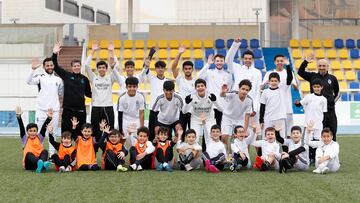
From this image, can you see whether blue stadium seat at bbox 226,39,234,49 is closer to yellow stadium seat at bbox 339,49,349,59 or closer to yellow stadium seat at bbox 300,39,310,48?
yellow stadium seat at bbox 300,39,310,48

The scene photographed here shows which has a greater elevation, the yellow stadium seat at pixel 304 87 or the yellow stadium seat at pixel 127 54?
the yellow stadium seat at pixel 127 54

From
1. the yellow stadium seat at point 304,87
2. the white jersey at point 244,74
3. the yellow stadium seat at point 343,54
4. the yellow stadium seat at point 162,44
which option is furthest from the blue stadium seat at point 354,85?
the white jersey at point 244,74

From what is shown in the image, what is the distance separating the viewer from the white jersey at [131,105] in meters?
8.77

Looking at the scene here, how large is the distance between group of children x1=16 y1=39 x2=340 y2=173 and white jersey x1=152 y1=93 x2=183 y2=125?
0.05ft

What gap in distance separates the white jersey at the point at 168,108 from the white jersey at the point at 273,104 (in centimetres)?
128

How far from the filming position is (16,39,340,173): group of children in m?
7.96

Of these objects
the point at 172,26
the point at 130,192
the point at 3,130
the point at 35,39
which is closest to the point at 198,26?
the point at 172,26

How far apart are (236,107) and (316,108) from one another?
1183mm

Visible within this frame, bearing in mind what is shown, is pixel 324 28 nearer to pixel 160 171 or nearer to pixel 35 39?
pixel 35 39

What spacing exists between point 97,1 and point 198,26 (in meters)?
15.4

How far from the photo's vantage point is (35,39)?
67.0 ft

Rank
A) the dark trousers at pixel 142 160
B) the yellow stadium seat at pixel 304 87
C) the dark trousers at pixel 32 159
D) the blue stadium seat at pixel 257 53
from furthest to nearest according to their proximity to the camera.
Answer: the blue stadium seat at pixel 257 53 < the yellow stadium seat at pixel 304 87 < the dark trousers at pixel 142 160 < the dark trousers at pixel 32 159

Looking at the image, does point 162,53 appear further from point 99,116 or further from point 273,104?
point 273,104

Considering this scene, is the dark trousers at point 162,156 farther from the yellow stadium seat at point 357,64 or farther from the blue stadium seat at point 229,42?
the yellow stadium seat at point 357,64
